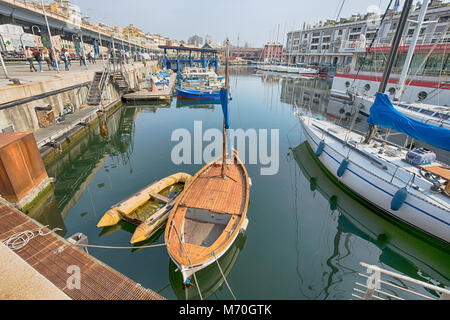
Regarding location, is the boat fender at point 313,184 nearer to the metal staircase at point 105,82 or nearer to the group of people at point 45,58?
the metal staircase at point 105,82

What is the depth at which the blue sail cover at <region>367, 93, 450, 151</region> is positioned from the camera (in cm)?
970

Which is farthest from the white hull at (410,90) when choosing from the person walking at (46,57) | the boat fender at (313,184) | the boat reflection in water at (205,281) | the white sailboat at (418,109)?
the person walking at (46,57)

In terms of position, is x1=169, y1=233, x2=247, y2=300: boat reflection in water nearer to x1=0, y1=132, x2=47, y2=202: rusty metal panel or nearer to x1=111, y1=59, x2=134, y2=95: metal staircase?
x1=0, y1=132, x2=47, y2=202: rusty metal panel

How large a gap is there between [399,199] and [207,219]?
9.29 meters

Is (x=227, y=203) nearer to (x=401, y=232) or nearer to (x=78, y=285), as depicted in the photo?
(x=78, y=285)

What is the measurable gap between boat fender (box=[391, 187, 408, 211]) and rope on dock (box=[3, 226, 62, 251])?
46.1ft

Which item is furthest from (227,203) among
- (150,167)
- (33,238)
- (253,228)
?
(150,167)

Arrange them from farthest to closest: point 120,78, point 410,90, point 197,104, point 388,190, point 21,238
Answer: point 197,104 → point 120,78 → point 410,90 → point 388,190 → point 21,238

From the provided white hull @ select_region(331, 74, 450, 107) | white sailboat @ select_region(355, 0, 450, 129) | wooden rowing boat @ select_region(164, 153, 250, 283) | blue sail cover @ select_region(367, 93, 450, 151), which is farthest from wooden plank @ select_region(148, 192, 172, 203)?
white hull @ select_region(331, 74, 450, 107)

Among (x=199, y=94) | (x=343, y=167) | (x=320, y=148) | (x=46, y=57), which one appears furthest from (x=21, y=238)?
(x=199, y=94)

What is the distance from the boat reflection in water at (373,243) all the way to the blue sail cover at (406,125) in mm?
4401

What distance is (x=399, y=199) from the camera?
10.2m

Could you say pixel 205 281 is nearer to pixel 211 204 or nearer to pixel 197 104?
pixel 211 204

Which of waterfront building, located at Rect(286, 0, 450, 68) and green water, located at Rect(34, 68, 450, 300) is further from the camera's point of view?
waterfront building, located at Rect(286, 0, 450, 68)
